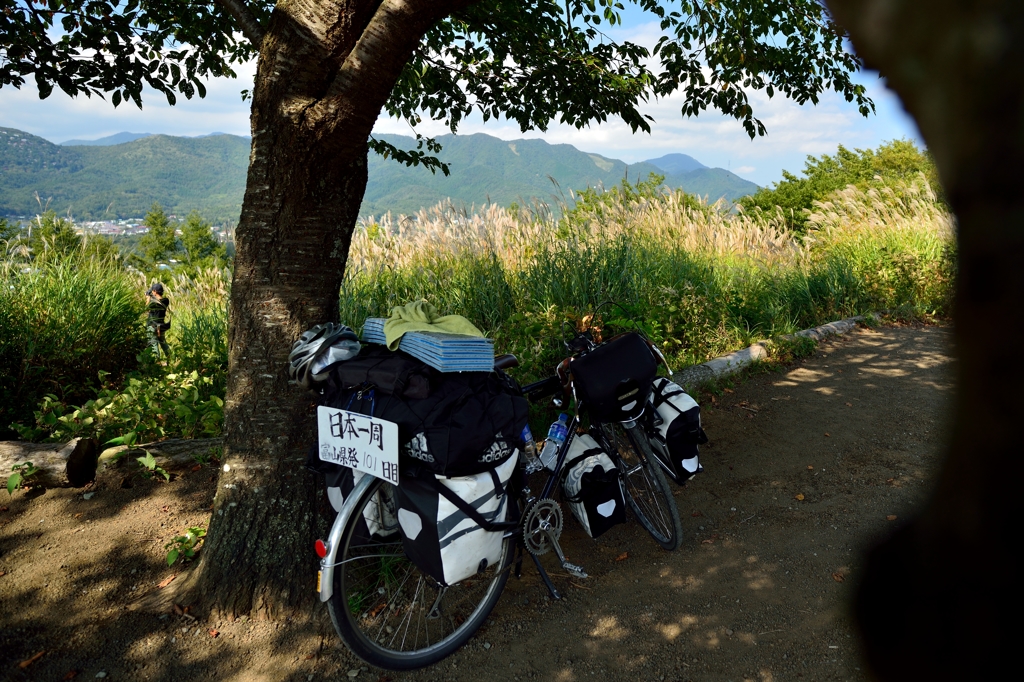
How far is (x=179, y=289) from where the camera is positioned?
9.02 m

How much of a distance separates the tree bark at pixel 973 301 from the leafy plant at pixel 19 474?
190 inches

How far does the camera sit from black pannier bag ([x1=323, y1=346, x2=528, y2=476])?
9.04 feet

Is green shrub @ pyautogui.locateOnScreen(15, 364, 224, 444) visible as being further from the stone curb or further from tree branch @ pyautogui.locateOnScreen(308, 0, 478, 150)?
the stone curb

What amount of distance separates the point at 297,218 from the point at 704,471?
11.0 ft

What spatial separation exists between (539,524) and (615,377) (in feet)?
2.78

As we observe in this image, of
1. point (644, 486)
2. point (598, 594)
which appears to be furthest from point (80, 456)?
point (644, 486)

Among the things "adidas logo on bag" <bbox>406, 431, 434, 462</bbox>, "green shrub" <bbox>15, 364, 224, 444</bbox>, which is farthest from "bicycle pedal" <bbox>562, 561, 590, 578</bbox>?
"green shrub" <bbox>15, 364, 224, 444</bbox>

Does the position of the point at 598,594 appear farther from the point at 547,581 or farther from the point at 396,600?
the point at 396,600

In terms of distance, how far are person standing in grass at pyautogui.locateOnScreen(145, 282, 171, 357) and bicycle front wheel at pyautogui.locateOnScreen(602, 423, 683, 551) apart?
464 centimetres

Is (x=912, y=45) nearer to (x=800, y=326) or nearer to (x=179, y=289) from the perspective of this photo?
(x=800, y=326)

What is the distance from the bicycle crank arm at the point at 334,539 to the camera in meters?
2.73

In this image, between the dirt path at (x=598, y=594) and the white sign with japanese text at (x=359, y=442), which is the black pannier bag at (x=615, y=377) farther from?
the white sign with japanese text at (x=359, y=442)

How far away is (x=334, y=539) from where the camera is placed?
278 centimetres

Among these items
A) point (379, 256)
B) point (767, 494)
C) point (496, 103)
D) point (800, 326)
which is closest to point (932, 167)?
point (767, 494)
